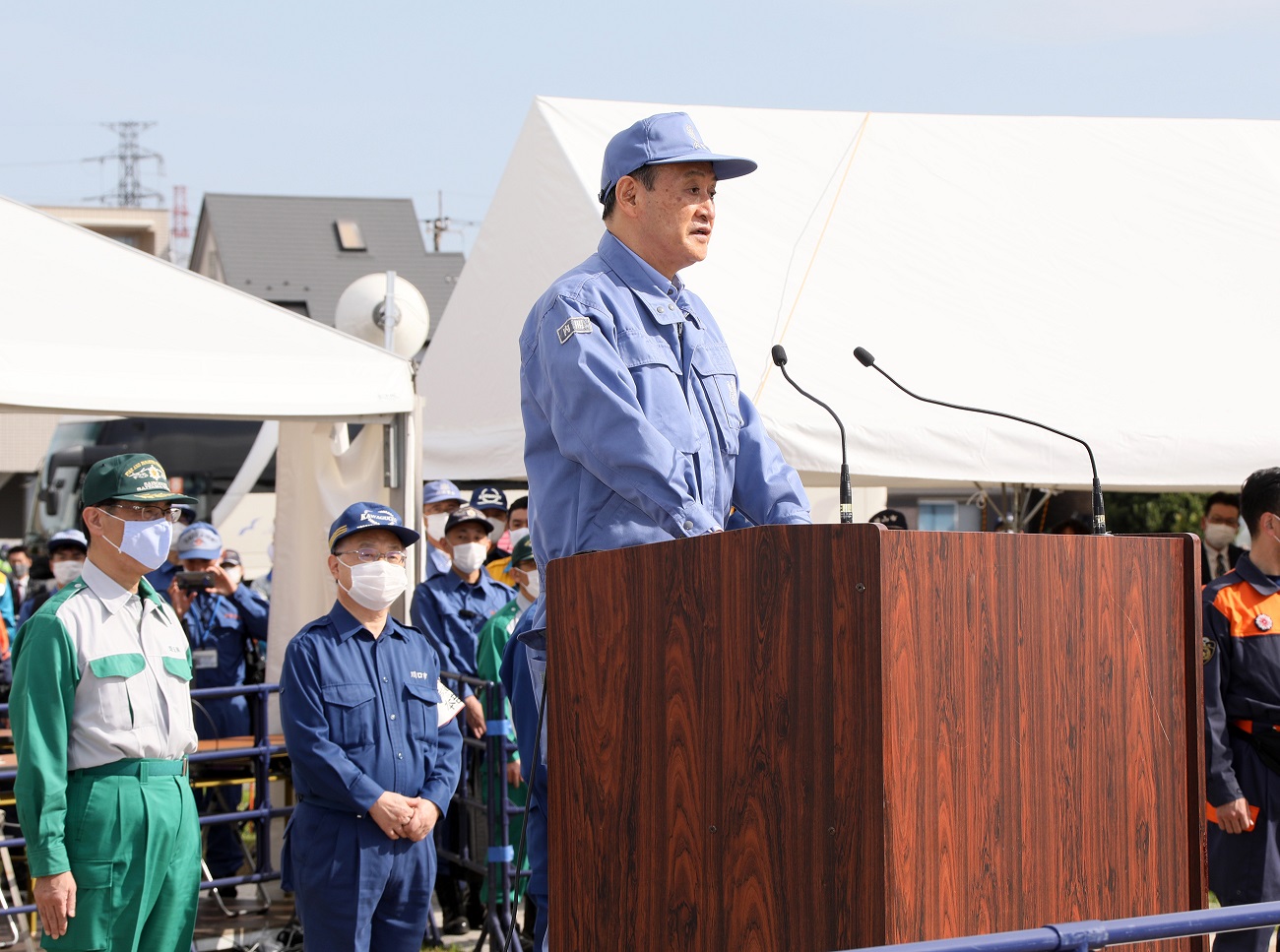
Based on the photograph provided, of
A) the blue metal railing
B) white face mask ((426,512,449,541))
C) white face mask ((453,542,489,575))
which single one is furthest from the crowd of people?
white face mask ((426,512,449,541))

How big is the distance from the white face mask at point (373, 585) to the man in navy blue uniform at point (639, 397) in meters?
2.10

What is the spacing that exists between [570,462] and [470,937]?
4.98 m

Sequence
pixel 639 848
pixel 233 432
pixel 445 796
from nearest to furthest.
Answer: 1. pixel 639 848
2. pixel 445 796
3. pixel 233 432

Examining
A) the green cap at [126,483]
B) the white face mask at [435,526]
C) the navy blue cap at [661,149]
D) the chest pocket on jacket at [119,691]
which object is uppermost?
Answer: the navy blue cap at [661,149]

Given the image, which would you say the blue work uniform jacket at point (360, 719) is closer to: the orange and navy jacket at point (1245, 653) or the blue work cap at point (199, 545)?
the orange and navy jacket at point (1245, 653)

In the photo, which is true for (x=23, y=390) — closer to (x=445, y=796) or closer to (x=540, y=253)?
(x=445, y=796)

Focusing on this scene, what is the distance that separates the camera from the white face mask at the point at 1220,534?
31.8 feet

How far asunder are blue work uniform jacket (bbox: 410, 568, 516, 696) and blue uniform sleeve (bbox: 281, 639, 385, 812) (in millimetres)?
2446

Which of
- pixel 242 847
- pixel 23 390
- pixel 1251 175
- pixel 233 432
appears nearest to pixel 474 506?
pixel 242 847

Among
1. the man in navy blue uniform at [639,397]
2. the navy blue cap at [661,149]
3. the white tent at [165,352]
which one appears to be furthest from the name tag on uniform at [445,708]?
the navy blue cap at [661,149]

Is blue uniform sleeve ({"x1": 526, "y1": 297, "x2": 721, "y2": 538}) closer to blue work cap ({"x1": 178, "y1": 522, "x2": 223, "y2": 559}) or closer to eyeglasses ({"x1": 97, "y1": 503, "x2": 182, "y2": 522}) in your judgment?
eyeglasses ({"x1": 97, "y1": 503, "x2": 182, "y2": 522})

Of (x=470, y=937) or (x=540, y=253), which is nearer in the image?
(x=470, y=937)

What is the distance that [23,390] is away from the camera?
5508mm

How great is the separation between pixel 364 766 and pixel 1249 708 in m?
3.08
